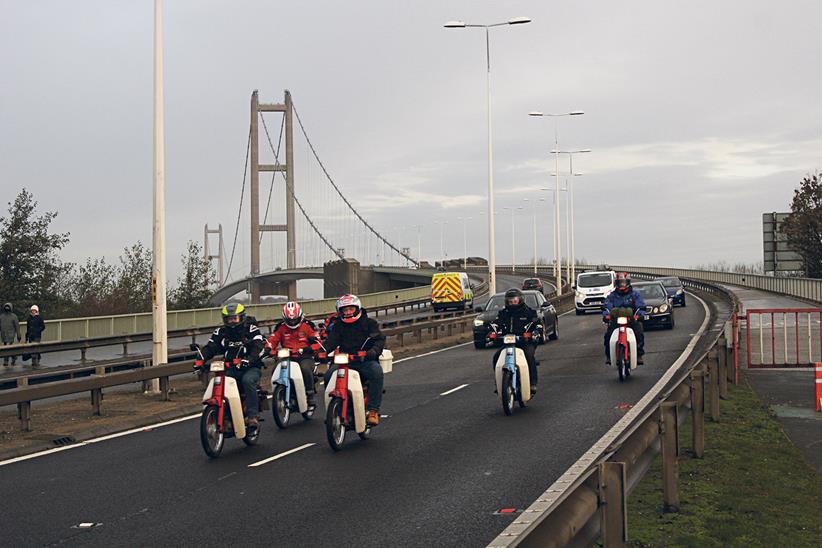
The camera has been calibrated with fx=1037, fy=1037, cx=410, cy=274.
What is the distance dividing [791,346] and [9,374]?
2005 cm

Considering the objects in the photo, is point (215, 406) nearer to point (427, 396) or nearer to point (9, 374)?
point (427, 396)

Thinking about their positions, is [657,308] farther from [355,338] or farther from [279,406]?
[355,338]

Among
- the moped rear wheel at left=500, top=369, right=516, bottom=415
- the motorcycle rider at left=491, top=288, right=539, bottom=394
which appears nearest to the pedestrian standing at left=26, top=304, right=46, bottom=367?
the motorcycle rider at left=491, top=288, right=539, bottom=394

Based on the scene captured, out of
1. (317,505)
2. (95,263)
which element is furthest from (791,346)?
(95,263)

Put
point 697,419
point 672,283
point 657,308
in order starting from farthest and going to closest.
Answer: point 672,283 < point 657,308 < point 697,419

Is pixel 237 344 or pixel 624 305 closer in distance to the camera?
pixel 237 344

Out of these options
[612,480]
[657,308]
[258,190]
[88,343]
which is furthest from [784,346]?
[258,190]

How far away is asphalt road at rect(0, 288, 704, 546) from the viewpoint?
793 centimetres

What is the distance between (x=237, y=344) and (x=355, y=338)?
144 cm

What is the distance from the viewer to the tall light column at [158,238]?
1930 cm

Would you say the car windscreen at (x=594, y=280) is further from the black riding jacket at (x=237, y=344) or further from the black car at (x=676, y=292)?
the black riding jacket at (x=237, y=344)

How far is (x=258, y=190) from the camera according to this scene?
94.0 m

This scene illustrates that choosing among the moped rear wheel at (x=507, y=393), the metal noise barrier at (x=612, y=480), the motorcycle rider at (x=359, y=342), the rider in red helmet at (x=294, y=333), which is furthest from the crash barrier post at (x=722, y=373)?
the rider in red helmet at (x=294, y=333)

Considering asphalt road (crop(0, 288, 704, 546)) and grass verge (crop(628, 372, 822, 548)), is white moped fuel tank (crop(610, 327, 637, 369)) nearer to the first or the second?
asphalt road (crop(0, 288, 704, 546))
